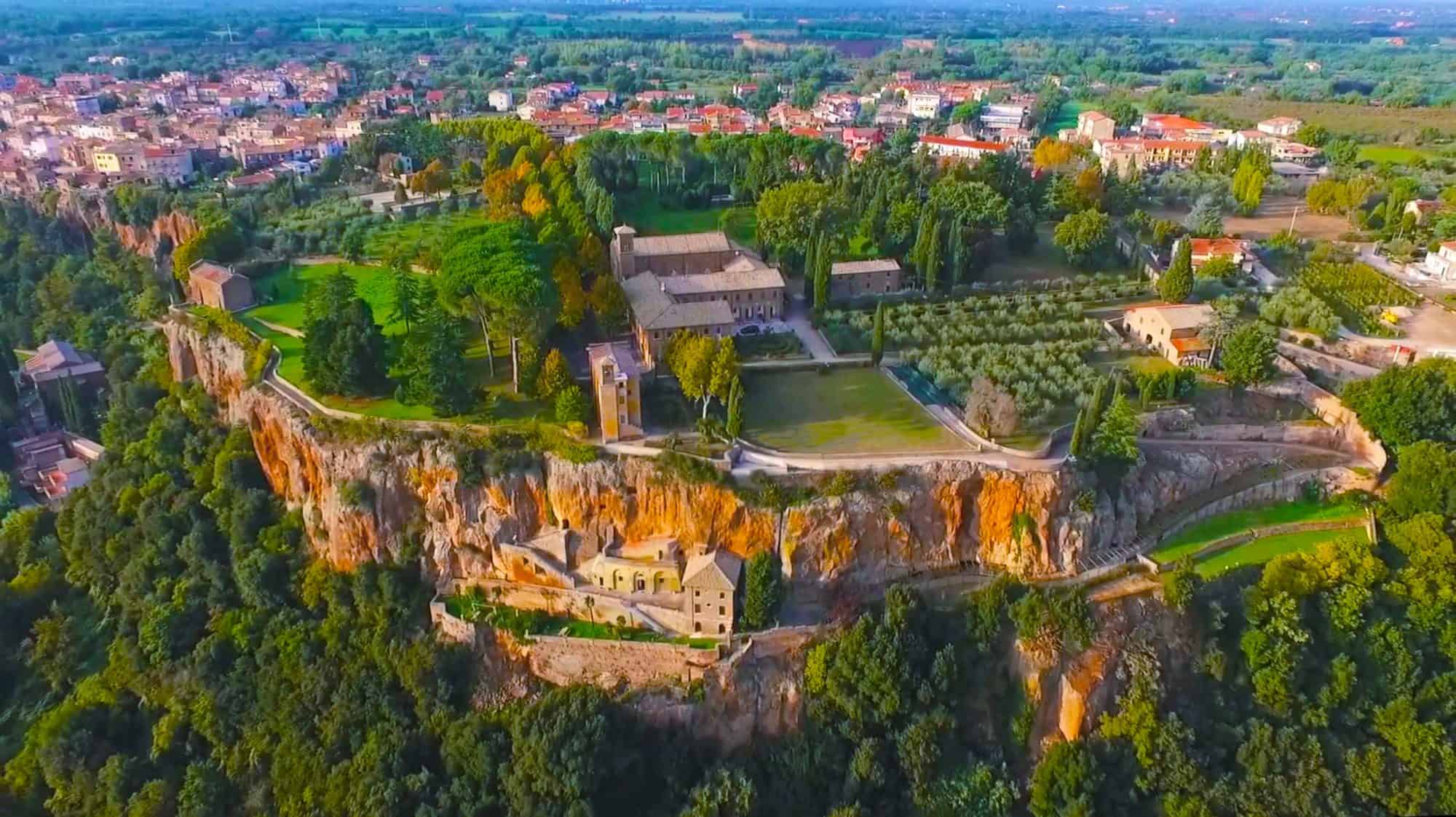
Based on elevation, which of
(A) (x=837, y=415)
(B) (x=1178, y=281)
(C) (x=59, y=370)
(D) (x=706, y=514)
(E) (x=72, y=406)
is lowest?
(E) (x=72, y=406)

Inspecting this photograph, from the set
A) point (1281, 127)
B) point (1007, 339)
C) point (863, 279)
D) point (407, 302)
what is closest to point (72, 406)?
point (407, 302)

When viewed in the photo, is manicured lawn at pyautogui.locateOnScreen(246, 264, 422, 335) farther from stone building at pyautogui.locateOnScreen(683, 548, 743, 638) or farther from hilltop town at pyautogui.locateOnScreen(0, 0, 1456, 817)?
stone building at pyautogui.locateOnScreen(683, 548, 743, 638)

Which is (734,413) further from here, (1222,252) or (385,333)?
(1222,252)

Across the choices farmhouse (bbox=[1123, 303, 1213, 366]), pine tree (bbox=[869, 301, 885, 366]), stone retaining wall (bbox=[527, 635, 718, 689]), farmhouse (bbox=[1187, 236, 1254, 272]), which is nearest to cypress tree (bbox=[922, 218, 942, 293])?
pine tree (bbox=[869, 301, 885, 366])

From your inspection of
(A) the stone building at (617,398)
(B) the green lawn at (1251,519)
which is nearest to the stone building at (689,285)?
(A) the stone building at (617,398)

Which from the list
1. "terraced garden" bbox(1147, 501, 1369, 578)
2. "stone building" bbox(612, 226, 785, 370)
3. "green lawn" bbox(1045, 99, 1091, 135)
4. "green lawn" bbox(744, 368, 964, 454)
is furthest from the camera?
"green lawn" bbox(1045, 99, 1091, 135)

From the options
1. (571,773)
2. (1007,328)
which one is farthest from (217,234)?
(1007,328)
